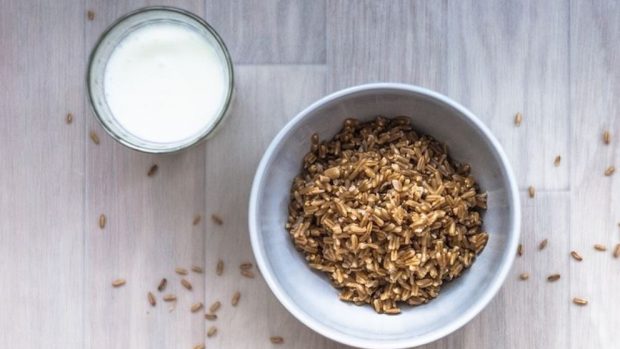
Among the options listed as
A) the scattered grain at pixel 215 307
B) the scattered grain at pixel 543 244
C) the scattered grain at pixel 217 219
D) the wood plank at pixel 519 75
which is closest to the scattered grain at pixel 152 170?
the scattered grain at pixel 217 219

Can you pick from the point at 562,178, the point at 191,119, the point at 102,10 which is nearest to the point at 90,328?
the point at 191,119

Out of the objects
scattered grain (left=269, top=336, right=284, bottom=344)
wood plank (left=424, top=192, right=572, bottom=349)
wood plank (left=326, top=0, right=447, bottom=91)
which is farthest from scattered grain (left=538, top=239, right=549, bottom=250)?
scattered grain (left=269, top=336, right=284, bottom=344)

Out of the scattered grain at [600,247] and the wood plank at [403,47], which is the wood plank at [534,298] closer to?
the scattered grain at [600,247]

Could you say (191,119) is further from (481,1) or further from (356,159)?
(481,1)

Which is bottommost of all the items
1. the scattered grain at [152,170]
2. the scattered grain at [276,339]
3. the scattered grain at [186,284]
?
the scattered grain at [276,339]

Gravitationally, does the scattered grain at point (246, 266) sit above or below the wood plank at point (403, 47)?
below

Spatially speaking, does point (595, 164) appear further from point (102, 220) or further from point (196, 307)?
point (102, 220)

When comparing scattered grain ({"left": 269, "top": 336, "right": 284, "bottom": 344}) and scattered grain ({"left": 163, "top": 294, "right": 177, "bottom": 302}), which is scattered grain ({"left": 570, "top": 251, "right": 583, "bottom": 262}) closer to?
scattered grain ({"left": 269, "top": 336, "right": 284, "bottom": 344})

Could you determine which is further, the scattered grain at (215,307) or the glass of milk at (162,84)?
the scattered grain at (215,307)
